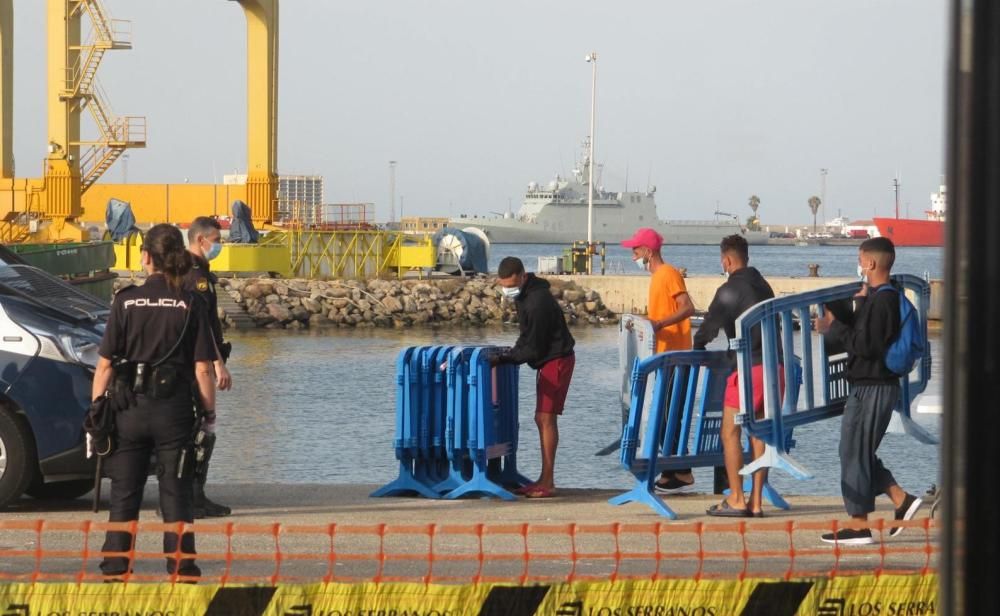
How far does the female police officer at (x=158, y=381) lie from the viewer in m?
6.04

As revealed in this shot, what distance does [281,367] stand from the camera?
33562 mm

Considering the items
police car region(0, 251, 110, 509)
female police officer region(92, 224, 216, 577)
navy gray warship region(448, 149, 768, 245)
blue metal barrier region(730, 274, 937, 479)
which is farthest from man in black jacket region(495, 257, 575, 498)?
navy gray warship region(448, 149, 768, 245)

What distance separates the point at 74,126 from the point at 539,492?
3877 cm

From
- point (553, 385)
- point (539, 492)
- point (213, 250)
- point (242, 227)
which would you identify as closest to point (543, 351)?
point (553, 385)

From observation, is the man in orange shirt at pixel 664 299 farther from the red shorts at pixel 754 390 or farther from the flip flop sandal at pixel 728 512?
the red shorts at pixel 754 390

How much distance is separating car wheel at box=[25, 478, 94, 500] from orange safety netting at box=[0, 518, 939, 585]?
40.0 inches

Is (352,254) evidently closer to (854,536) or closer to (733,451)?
(733,451)

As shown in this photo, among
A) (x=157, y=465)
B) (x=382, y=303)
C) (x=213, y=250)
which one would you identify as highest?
(x=213, y=250)

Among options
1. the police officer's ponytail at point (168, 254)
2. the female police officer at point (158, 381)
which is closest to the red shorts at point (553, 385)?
the female police officer at point (158, 381)

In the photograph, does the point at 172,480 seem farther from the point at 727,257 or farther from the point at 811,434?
the point at 811,434

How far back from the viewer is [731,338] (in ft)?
27.5

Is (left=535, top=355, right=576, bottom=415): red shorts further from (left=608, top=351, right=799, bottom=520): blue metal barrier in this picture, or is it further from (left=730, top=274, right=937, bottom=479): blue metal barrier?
(left=730, top=274, right=937, bottom=479): blue metal barrier

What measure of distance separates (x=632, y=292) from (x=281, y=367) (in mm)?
18130

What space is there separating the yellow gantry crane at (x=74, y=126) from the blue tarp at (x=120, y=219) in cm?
138
